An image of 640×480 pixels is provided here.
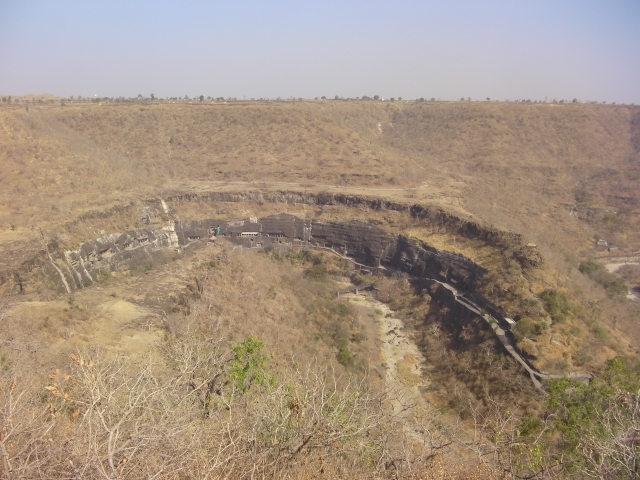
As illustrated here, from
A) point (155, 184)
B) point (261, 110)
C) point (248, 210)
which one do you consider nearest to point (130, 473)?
point (248, 210)

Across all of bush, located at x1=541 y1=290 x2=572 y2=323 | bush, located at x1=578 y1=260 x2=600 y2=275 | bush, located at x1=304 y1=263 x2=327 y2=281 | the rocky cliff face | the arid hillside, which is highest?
the arid hillside

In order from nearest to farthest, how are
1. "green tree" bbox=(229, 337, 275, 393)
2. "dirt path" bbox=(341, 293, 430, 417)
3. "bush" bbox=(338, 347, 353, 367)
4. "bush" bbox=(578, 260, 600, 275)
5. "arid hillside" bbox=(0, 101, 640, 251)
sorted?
"green tree" bbox=(229, 337, 275, 393) → "dirt path" bbox=(341, 293, 430, 417) → "bush" bbox=(338, 347, 353, 367) → "bush" bbox=(578, 260, 600, 275) → "arid hillside" bbox=(0, 101, 640, 251)

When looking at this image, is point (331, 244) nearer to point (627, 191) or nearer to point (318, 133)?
point (318, 133)

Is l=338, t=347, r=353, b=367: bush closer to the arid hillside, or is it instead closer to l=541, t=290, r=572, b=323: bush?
l=541, t=290, r=572, b=323: bush

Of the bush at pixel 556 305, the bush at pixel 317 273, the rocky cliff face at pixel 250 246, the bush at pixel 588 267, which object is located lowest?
the bush at pixel 317 273

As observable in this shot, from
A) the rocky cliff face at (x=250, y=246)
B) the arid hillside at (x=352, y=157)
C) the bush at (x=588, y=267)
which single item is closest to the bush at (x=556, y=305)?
the rocky cliff face at (x=250, y=246)

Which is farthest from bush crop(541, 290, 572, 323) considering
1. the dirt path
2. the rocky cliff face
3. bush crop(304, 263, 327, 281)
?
bush crop(304, 263, 327, 281)

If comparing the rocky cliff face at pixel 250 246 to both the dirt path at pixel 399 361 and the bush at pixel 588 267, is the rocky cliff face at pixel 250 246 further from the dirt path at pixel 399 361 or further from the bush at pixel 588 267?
the bush at pixel 588 267

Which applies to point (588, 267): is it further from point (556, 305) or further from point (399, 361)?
point (399, 361)

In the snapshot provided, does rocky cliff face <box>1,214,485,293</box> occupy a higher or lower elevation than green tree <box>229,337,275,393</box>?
lower

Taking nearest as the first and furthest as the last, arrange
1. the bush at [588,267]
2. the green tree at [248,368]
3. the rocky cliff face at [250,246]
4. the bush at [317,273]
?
the green tree at [248,368] < the rocky cliff face at [250,246] < the bush at [317,273] < the bush at [588,267]

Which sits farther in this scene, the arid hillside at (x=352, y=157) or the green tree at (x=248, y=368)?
the arid hillside at (x=352, y=157)
